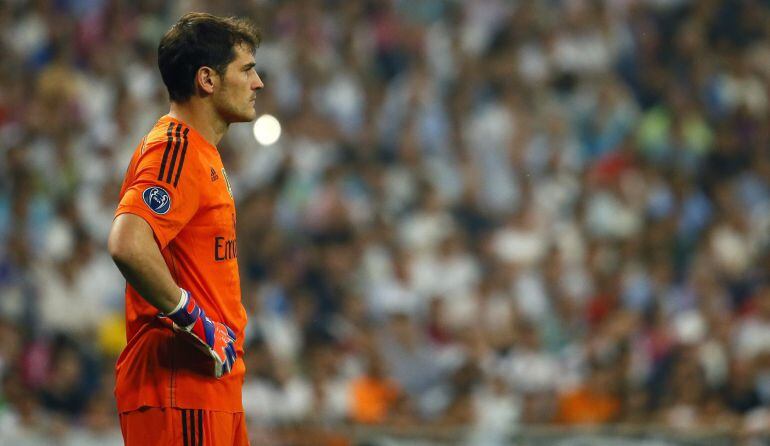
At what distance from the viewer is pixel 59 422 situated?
861 centimetres

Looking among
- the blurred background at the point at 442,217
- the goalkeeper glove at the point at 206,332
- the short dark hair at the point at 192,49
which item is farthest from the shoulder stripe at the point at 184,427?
the blurred background at the point at 442,217

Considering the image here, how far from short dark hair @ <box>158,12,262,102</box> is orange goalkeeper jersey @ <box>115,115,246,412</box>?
0.45ft

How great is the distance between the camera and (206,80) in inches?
163

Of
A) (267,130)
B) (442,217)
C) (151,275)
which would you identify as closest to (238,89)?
(151,275)

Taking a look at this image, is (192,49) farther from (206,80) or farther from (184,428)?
(184,428)

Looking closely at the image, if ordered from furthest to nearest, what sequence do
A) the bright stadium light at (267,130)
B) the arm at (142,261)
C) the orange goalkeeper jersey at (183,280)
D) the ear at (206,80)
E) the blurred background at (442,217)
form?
1. the bright stadium light at (267,130)
2. the blurred background at (442,217)
3. the ear at (206,80)
4. the orange goalkeeper jersey at (183,280)
5. the arm at (142,261)

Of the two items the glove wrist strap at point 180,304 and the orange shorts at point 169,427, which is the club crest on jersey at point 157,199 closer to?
the glove wrist strap at point 180,304

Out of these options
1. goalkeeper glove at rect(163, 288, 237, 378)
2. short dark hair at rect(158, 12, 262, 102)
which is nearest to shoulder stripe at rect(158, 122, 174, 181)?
short dark hair at rect(158, 12, 262, 102)

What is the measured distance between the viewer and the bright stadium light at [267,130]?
1120 centimetres

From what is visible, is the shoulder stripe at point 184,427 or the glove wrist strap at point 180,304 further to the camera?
the shoulder stripe at point 184,427

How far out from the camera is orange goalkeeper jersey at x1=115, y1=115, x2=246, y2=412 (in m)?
3.97

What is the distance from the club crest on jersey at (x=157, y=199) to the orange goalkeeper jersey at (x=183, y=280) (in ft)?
0.14

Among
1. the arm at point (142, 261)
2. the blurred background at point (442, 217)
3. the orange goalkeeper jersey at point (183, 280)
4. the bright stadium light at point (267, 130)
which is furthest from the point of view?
the bright stadium light at point (267, 130)

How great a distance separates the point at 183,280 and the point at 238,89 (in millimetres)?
674
